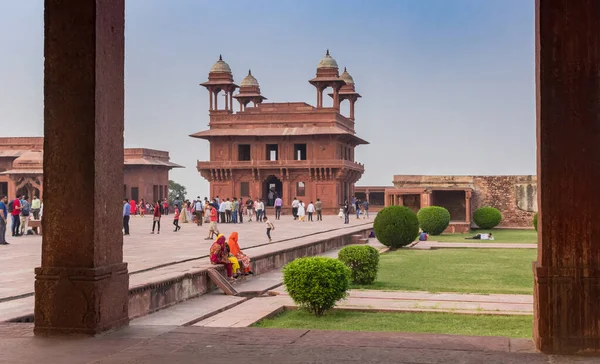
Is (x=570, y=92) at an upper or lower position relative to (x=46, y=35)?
lower

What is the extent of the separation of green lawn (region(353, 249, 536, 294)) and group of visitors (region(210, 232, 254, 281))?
5.67 ft

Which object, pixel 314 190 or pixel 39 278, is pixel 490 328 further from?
pixel 314 190

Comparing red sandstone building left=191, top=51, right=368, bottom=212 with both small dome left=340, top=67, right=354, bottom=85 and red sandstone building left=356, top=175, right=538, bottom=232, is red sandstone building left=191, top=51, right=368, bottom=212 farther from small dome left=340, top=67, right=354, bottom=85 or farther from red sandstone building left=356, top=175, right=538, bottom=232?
red sandstone building left=356, top=175, right=538, bottom=232

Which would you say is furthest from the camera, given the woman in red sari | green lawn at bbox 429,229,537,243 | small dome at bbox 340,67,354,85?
small dome at bbox 340,67,354,85

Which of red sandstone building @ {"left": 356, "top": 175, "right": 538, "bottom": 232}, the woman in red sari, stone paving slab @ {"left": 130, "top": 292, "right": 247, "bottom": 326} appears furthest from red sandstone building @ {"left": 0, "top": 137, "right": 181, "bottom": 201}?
stone paving slab @ {"left": 130, "top": 292, "right": 247, "bottom": 326}

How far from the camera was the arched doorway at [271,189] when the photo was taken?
41.6 meters

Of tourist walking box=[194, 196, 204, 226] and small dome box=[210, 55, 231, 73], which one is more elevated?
small dome box=[210, 55, 231, 73]

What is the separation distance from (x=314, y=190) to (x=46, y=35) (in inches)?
1388

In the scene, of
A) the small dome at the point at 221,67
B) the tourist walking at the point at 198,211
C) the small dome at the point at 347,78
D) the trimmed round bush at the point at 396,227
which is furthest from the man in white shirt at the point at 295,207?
the small dome at the point at 347,78

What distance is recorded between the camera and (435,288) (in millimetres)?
10312

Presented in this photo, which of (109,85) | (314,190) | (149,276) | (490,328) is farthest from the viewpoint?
(314,190)

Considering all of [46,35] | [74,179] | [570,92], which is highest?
[46,35]

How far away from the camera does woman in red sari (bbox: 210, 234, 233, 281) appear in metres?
9.95

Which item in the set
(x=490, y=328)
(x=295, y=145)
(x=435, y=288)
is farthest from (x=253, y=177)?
(x=490, y=328)
